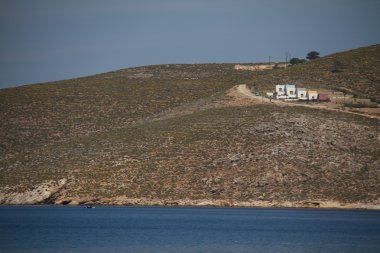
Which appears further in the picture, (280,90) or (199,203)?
(280,90)

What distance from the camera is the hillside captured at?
103m

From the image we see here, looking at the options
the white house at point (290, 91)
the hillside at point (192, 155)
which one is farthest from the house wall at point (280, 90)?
the hillside at point (192, 155)

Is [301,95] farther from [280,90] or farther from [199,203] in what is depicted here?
[199,203]

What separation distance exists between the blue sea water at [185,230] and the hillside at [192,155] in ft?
7.85

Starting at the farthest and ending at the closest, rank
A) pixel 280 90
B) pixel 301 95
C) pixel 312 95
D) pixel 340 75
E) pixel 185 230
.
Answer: pixel 340 75
pixel 280 90
pixel 301 95
pixel 312 95
pixel 185 230

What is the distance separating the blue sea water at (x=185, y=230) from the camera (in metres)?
65.4

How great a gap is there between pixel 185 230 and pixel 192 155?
3422cm

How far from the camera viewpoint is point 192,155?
112 meters

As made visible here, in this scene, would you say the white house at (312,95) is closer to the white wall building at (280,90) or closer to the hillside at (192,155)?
the white wall building at (280,90)

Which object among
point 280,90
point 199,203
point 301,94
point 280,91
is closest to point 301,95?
point 301,94

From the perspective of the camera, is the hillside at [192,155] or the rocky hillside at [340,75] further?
the rocky hillside at [340,75]

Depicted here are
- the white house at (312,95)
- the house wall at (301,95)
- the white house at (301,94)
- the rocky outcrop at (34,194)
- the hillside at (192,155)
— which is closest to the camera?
the hillside at (192,155)

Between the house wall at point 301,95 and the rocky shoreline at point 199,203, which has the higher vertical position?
the house wall at point 301,95

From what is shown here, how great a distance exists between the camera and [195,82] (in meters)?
173
